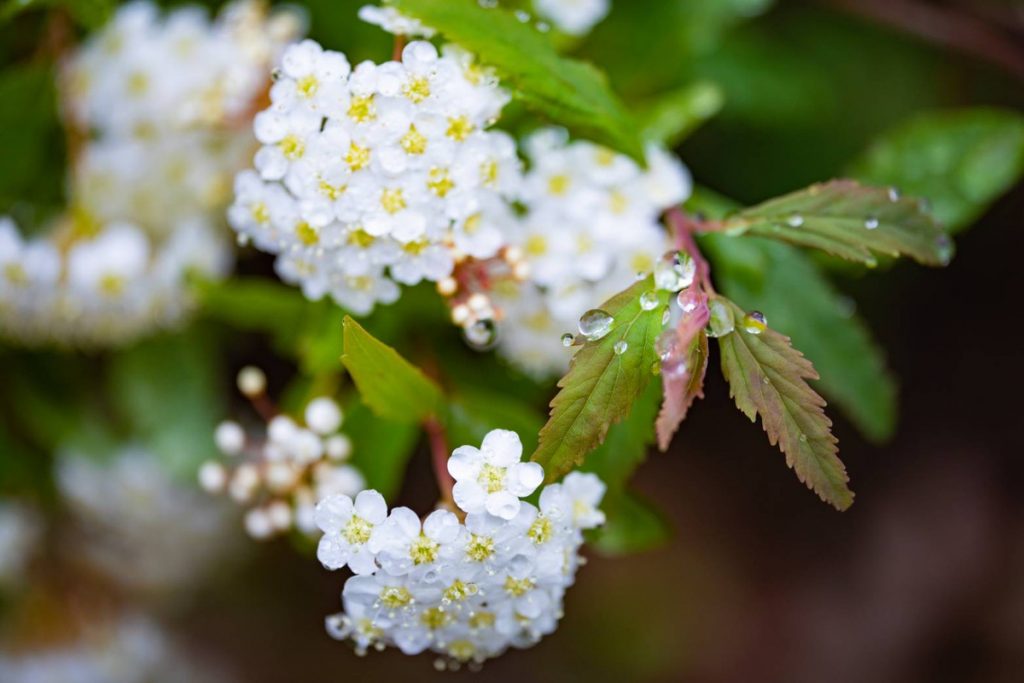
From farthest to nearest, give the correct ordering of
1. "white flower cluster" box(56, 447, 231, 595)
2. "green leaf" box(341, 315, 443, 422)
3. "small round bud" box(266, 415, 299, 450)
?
"white flower cluster" box(56, 447, 231, 595) → "small round bud" box(266, 415, 299, 450) → "green leaf" box(341, 315, 443, 422)

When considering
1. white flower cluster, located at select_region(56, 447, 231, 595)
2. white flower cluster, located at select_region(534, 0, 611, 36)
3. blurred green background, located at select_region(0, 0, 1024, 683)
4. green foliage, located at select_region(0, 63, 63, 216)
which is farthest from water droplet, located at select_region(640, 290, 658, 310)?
white flower cluster, located at select_region(56, 447, 231, 595)

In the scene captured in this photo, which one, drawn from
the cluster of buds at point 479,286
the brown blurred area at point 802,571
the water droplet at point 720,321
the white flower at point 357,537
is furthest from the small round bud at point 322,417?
the brown blurred area at point 802,571

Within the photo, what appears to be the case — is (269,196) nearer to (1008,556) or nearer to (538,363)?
(538,363)

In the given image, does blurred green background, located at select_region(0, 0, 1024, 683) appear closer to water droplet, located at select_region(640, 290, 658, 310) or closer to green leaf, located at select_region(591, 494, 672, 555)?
green leaf, located at select_region(591, 494, 672, 555)

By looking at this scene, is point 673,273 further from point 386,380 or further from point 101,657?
point 101,657

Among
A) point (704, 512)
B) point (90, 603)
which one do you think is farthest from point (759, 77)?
point (90, 603)

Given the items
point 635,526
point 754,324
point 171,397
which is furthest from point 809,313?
point 171,397

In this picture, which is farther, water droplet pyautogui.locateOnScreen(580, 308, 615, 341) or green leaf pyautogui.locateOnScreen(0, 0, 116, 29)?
green leaf pyautogui.locateOnScreen(0, 0, 116, 29)

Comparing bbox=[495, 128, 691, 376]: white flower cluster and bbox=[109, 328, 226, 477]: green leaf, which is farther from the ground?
bbox=[495, 128, 691, 376]: white flower cluster
